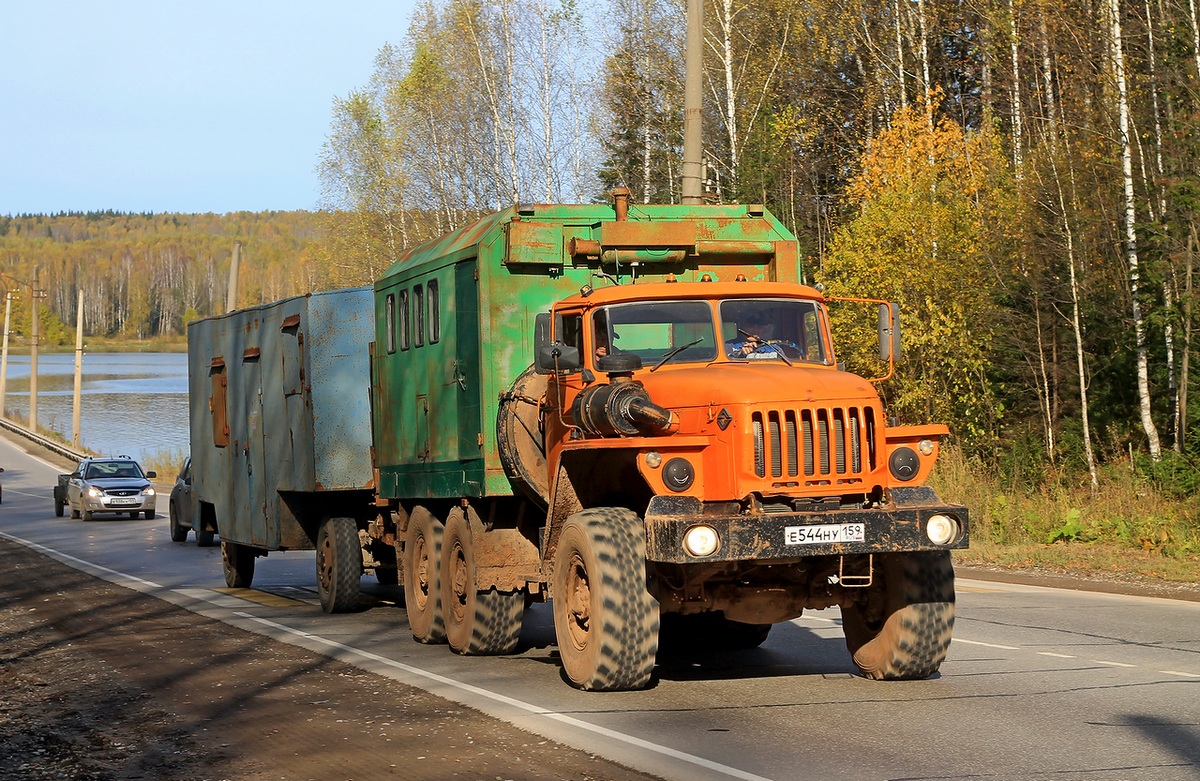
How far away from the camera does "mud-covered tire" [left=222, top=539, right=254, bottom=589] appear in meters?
20.2

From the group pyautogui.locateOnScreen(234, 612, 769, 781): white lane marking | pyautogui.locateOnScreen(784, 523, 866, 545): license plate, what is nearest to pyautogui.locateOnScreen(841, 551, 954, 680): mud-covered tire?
pyautogui.locateOnScreen(784, 523, 866, 545): license plate

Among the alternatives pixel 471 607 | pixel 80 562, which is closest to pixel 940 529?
pixel 471 607

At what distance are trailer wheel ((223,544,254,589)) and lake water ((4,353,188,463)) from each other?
131 ft

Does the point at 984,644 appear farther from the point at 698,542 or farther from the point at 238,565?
the point at 238,565

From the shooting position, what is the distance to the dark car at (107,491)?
126 ft

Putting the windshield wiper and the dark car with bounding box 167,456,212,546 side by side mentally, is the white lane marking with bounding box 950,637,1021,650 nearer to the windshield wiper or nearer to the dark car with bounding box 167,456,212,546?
the windshield wiper

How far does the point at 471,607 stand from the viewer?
491 inches

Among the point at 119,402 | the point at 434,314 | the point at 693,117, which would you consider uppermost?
the point at 119,402

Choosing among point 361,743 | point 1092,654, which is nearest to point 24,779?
point 361,743

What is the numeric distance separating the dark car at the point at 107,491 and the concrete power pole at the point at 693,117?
987 inches

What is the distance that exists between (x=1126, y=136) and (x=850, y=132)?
21.7 metres

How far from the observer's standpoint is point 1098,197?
26.7 meters

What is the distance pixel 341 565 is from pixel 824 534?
791cm

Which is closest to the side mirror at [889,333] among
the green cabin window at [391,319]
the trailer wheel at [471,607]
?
the trailer wheel at [471,607]
